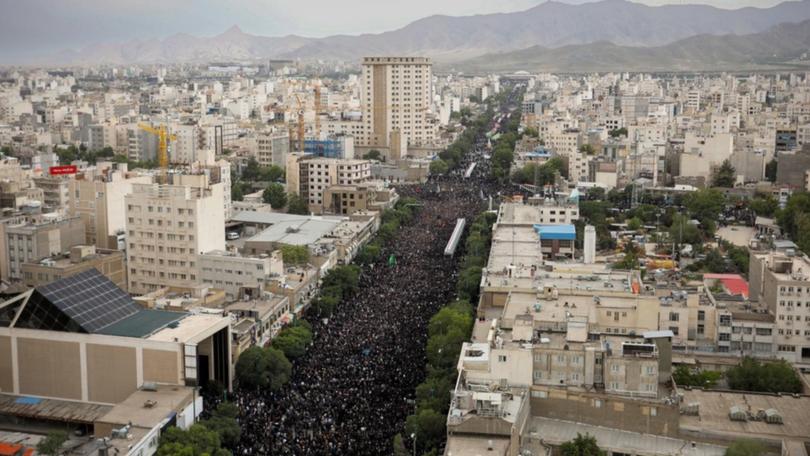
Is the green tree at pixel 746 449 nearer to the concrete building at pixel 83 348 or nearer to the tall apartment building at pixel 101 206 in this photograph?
→ the concrete building at pixel 83 348

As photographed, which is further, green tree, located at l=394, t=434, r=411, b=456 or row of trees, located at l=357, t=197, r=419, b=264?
row of trees, located at l=357, t=197, r=419, b=264

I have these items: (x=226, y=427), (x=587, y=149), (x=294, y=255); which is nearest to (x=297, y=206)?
(x=294, y=255)

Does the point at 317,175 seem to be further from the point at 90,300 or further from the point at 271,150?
the point at 90,300

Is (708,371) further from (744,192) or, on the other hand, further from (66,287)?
(744,192)

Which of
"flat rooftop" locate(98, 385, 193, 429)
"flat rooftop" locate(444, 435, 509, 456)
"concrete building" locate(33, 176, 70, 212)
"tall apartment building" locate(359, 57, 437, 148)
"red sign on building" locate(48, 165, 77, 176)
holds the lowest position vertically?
"flat rooftop" locate(98, 385, 193, 429)

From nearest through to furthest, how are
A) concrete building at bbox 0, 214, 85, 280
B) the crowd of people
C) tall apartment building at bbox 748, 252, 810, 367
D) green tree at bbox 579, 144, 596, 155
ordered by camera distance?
the crowd of people
tall apartment building at bbox 748, 252, 810, 367
concrete building at bbox 0, 214, 85, 280
green tree at bbox 579, 144, 596, 155

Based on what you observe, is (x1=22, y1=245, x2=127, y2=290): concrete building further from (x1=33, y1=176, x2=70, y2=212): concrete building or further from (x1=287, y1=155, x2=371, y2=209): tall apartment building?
(x1=287, y1=155, x2=371, y2=209): tall apartment building

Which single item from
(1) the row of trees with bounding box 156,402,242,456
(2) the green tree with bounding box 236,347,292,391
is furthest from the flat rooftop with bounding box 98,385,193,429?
(2) the green tree with bounding box 236,347,292,391

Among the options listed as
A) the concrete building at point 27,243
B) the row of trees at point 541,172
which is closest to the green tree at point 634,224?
the row of trees at point 541,172
